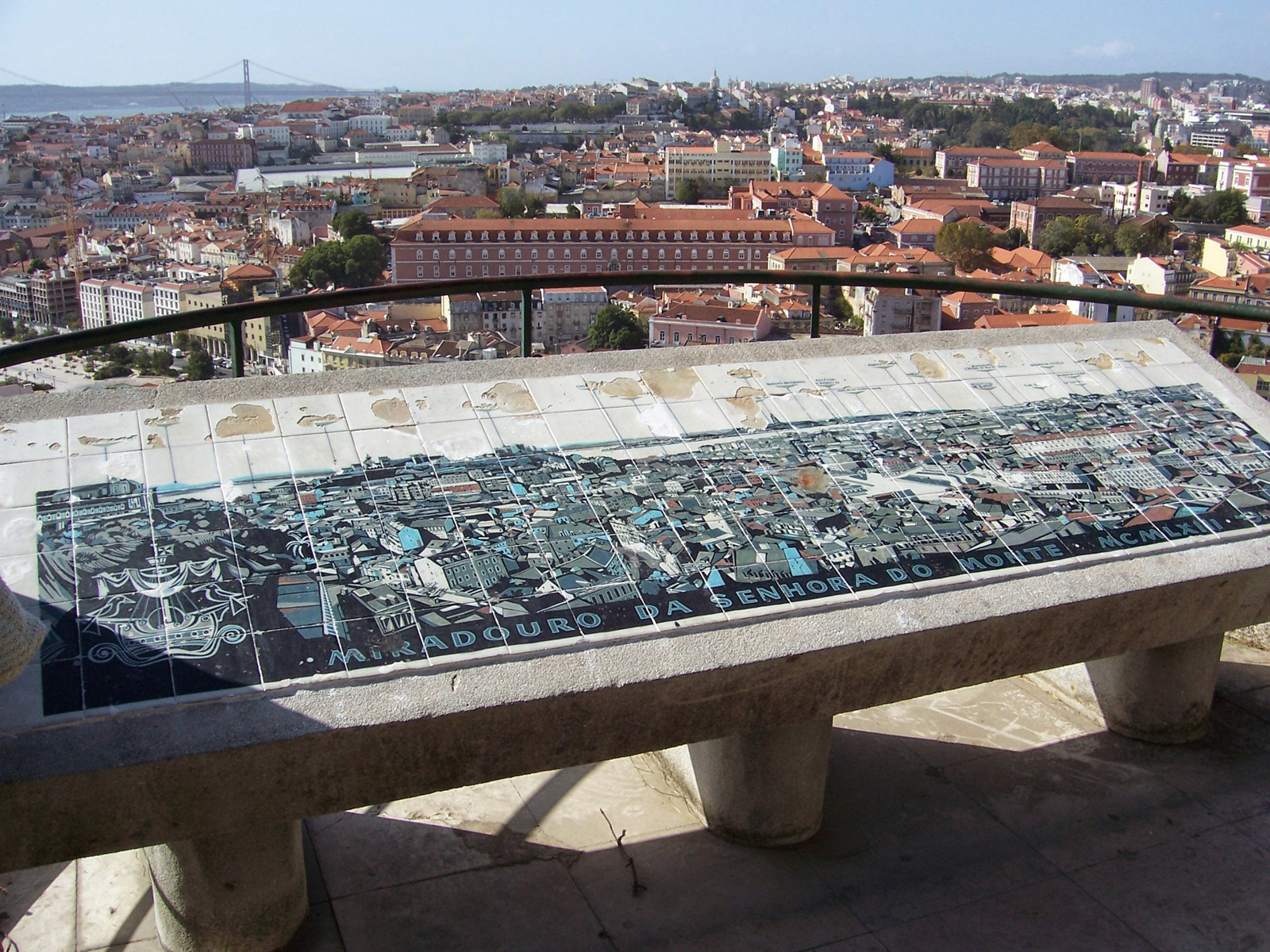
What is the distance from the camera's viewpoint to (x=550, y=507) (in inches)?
80.9

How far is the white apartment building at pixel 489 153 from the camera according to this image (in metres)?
81.3

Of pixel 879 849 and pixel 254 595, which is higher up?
pixel 254 595

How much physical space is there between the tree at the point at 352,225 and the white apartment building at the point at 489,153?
28370mm

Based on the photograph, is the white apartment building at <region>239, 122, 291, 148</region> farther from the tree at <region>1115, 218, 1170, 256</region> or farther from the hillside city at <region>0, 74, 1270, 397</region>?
the tree at <region>1115, 218, 1170, 256</region>

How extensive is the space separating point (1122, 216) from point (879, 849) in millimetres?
64482

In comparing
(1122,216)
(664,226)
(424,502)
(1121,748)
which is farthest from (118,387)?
(1122,216)

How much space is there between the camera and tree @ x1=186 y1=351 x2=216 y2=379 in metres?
3.83

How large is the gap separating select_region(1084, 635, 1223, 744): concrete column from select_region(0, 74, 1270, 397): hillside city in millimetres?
863

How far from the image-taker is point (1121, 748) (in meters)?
2.59

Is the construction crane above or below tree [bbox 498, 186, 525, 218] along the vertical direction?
below

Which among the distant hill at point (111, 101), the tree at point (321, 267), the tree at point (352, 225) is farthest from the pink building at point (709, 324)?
the distant hill at point (111, 101)

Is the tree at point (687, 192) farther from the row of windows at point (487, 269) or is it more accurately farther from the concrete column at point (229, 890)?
the concrete column at point (229, 890)

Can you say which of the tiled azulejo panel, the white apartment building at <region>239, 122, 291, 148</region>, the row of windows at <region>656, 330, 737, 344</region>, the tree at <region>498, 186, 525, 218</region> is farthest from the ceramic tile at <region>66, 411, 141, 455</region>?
the white apartment building at <region>239, 122, 291, 148</region>

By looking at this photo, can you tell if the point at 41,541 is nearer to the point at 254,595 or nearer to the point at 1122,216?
the point at 254,595
